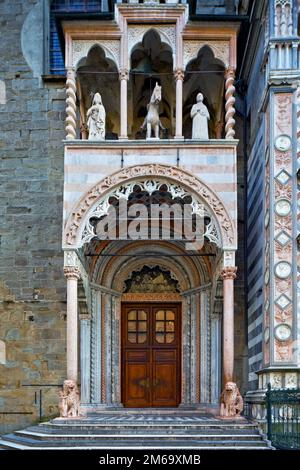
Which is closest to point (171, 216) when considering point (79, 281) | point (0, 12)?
point (79, 281)

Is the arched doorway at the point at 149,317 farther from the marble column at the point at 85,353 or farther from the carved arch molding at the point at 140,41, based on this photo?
the carved arch molding at the point at 140,41

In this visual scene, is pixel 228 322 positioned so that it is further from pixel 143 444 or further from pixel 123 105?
pixel 123 105

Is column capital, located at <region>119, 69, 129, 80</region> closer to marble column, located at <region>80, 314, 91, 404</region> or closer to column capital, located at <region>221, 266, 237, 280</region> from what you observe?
column capital, located at <region>221, 266, 237, 280</region>

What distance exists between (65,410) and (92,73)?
8.25 meters

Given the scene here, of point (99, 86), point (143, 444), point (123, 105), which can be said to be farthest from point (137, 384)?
point (99, 86)

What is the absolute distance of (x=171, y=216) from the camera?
63.8 ft

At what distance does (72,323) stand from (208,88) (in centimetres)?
741

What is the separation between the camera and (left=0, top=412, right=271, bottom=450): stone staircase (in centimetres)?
1389

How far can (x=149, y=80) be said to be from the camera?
Answer: 19.7 meters

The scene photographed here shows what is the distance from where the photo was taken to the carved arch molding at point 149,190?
53.9 feet

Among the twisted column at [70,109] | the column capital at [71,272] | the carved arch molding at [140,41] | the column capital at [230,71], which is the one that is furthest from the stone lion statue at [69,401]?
the column capital at [230,71]

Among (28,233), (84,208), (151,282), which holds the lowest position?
(151,282)

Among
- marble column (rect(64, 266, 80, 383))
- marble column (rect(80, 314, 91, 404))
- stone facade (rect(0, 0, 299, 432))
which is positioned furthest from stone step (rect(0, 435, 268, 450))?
marble column (rect(80, 314, 91, 404))

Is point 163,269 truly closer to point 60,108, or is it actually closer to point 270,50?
point 60,108
